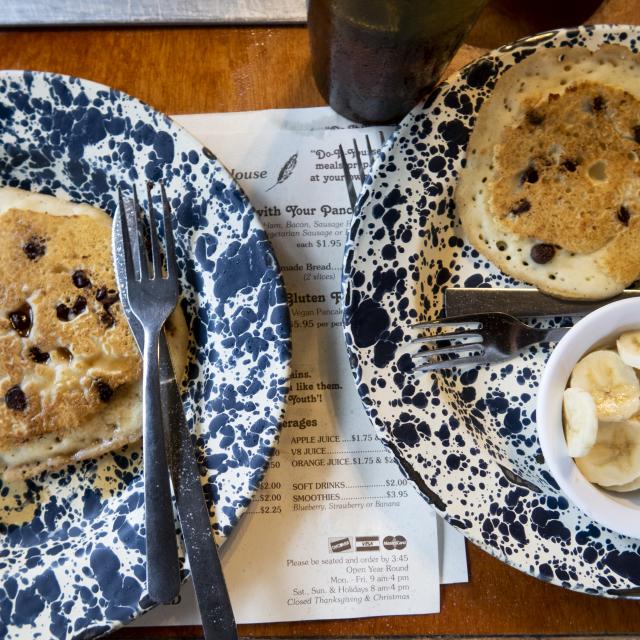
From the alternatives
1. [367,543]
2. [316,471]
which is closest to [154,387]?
[316,471]

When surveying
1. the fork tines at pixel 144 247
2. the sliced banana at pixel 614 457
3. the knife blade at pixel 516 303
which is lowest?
the sliced banana at pixel 614 457

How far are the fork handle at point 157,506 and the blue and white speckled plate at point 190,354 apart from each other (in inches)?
1.4

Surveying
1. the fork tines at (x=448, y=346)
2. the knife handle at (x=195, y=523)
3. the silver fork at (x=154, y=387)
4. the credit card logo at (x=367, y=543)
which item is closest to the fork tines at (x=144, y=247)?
the silver fork at (x=154, y=387)

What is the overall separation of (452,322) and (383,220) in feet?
0.58

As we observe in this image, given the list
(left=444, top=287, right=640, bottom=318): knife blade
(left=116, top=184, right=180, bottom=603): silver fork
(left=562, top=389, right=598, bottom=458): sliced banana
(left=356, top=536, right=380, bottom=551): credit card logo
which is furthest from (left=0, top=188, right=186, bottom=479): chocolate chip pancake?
(left=562, top=389, right=598, bottom=458): sliced banana

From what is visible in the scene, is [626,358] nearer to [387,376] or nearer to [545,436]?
[545,436]

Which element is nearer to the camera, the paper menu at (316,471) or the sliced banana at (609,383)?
the sliced banana at (609,383)

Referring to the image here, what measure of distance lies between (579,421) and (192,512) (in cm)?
51

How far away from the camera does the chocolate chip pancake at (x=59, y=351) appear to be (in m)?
0.84

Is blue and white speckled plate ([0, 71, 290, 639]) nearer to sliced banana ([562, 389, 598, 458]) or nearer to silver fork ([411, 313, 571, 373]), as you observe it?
silver fork ([411, 313, 571, 373])

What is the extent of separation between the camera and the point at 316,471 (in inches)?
36.1

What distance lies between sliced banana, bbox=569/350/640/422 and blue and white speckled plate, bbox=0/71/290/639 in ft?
1.29

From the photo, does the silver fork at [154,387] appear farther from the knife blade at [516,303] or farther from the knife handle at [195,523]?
the knife blade at [516,303]

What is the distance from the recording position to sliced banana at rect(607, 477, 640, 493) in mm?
801
